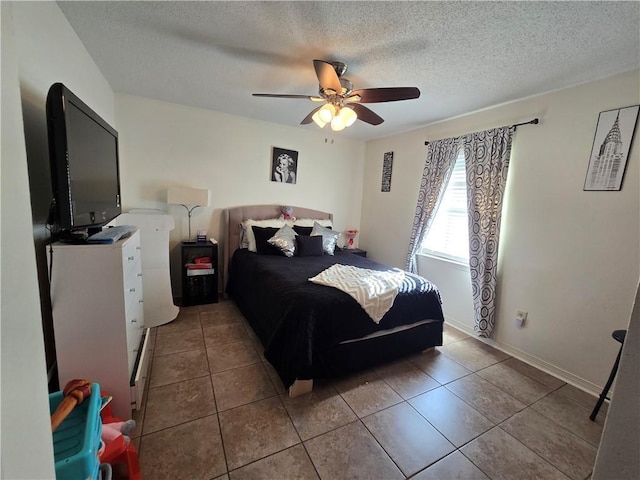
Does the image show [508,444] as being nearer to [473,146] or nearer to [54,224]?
[473,146]

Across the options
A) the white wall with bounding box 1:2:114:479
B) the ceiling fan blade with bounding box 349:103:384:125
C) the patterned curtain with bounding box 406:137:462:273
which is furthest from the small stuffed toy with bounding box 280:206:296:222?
the white wall with bounding box 1:2:114:479

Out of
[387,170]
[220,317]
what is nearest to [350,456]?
[220,317]

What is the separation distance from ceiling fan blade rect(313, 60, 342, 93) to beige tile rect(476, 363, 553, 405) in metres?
2.61

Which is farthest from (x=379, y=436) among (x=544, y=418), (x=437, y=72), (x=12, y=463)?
(x=437, y=72)

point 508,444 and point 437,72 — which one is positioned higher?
point 437,72

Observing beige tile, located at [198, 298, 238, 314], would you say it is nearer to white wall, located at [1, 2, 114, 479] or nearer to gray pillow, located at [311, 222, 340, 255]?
gray pillow, located at [311, 222, 340, 255]

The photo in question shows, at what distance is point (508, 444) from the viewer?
5.23ft

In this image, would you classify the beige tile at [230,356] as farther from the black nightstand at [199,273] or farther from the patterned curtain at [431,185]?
the patterned curtain at [431,185]

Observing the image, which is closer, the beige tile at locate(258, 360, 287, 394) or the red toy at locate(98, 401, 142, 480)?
the red toy at locate(98, 401, 142, 480)

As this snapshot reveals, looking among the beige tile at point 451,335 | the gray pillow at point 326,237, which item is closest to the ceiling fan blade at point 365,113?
the gray pillow at point 326,237

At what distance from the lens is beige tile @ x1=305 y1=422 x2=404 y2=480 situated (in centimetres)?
137

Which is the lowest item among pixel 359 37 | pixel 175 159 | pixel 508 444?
pixel 508 444

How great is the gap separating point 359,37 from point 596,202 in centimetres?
220

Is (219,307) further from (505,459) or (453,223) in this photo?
(453,223)
